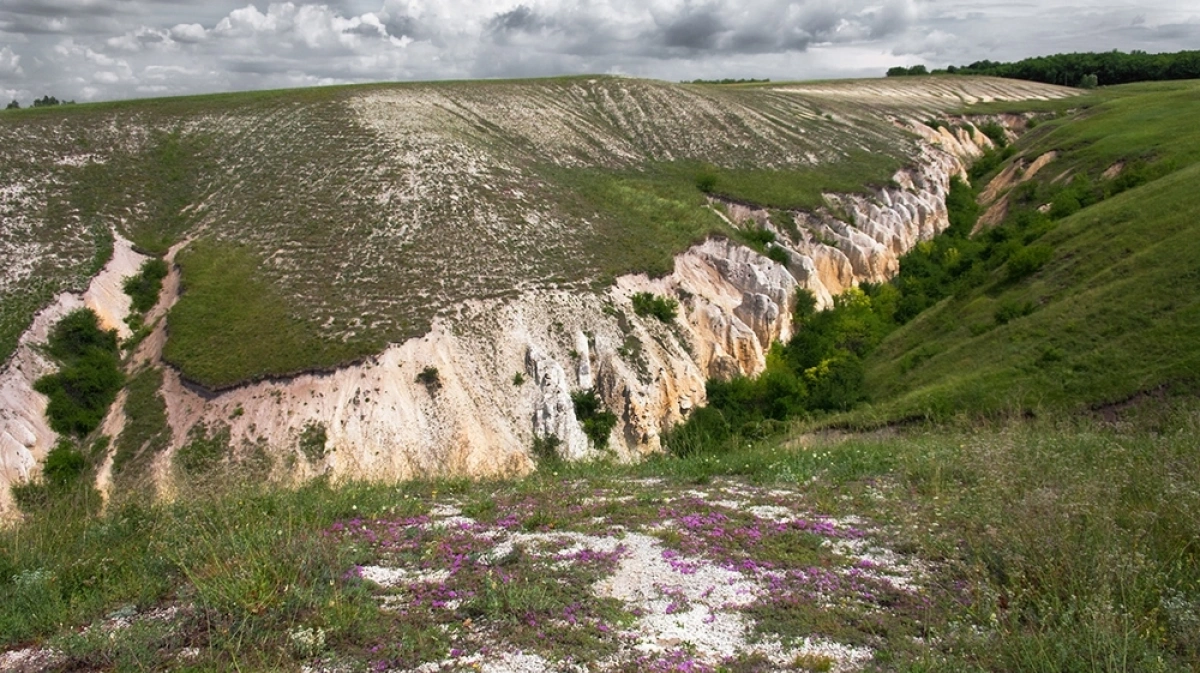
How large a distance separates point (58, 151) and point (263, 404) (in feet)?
79.8

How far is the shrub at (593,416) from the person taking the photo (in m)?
27.2

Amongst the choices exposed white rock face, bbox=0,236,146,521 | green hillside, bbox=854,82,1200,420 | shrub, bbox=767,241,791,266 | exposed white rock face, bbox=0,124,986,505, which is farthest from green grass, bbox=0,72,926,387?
green hillside, bbox=854,82,1200,420

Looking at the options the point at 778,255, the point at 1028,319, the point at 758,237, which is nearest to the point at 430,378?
the point at 778,255

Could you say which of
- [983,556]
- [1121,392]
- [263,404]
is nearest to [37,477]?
[263,404]

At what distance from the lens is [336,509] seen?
10.7 m

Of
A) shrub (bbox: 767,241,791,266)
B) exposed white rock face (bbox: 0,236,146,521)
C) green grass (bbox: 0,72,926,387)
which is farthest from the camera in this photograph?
shrub (bbox: 767,241,791,266)

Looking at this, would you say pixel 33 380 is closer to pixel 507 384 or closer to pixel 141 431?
pixel 141 431

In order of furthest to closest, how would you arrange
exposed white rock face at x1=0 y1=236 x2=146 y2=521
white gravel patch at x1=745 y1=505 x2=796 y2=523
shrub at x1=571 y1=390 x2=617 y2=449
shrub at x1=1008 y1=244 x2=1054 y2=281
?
shrub at x1=1008 y1=244 x2=1054 y2=281
shrub at x1=571 y1=390 x2=617 y2=449
exposed white rock face at x1=0 y1=236 x2=146 y2=521
white gravel patch at x1=745 y1=505 x2=796 y2=523

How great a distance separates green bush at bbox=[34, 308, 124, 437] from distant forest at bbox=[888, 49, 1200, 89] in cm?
12354

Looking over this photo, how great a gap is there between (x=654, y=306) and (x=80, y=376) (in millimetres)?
21333

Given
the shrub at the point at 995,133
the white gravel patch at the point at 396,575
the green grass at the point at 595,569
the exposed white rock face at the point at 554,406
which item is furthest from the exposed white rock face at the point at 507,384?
the shrub at the point at 995,133

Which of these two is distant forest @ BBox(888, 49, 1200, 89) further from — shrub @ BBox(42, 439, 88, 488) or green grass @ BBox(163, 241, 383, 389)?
shrub @ BBox(42, 439, 88, 488)

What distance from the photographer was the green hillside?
76.5ft

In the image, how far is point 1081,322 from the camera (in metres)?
26.8
